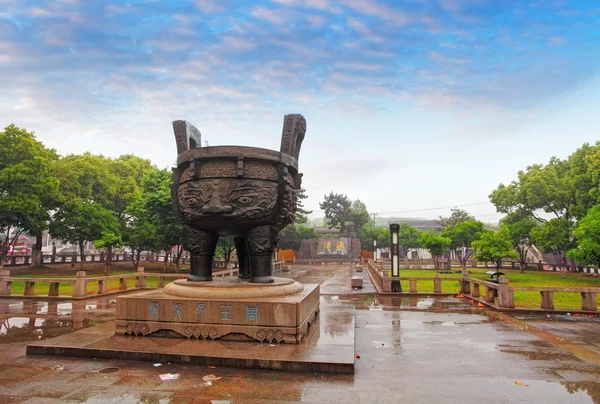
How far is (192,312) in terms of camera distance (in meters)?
6.20

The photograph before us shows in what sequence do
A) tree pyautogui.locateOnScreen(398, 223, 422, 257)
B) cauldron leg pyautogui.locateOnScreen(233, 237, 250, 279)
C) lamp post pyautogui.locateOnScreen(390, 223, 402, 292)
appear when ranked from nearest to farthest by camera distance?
cauldron leg pyautogui.locateOnScreen(233, 237, 250, 279) → lamp post pyautogui.locateOnScreen(390, 223, 402, 292) → tree pyautogui.locateOnScreen(398, 223, 422, 257)

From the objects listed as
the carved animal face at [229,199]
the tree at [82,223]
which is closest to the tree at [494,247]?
the carved animal face at [229,199]

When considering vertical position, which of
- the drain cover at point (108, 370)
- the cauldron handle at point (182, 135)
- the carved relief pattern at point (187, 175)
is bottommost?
the drain cover at point (108, 370)

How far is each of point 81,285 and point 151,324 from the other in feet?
27.1

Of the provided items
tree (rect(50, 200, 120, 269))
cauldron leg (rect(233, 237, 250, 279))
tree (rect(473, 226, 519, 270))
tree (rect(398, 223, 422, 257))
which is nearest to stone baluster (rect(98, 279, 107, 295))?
cauldron leg (rect(233, 237, 250, 279))

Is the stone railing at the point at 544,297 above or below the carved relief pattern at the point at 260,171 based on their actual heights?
below

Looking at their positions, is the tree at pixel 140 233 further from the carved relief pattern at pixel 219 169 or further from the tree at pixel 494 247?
the tree at pixel 494 247

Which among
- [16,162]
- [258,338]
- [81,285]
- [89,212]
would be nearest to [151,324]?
[258,338]

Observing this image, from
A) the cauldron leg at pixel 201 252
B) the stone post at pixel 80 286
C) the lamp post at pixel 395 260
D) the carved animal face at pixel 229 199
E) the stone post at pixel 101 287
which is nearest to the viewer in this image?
the carved animal face at pixel 229 199

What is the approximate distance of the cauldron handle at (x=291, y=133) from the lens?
7770 millimetres

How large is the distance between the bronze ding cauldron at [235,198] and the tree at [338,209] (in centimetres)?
5747

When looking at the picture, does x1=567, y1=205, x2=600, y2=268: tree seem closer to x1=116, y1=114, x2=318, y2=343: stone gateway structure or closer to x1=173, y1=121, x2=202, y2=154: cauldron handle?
x1=116, y1=114, x2=318, y2=343: stone gateway structure

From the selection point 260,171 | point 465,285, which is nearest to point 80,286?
point 260,171

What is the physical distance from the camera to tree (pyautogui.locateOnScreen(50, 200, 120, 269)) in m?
27.1
